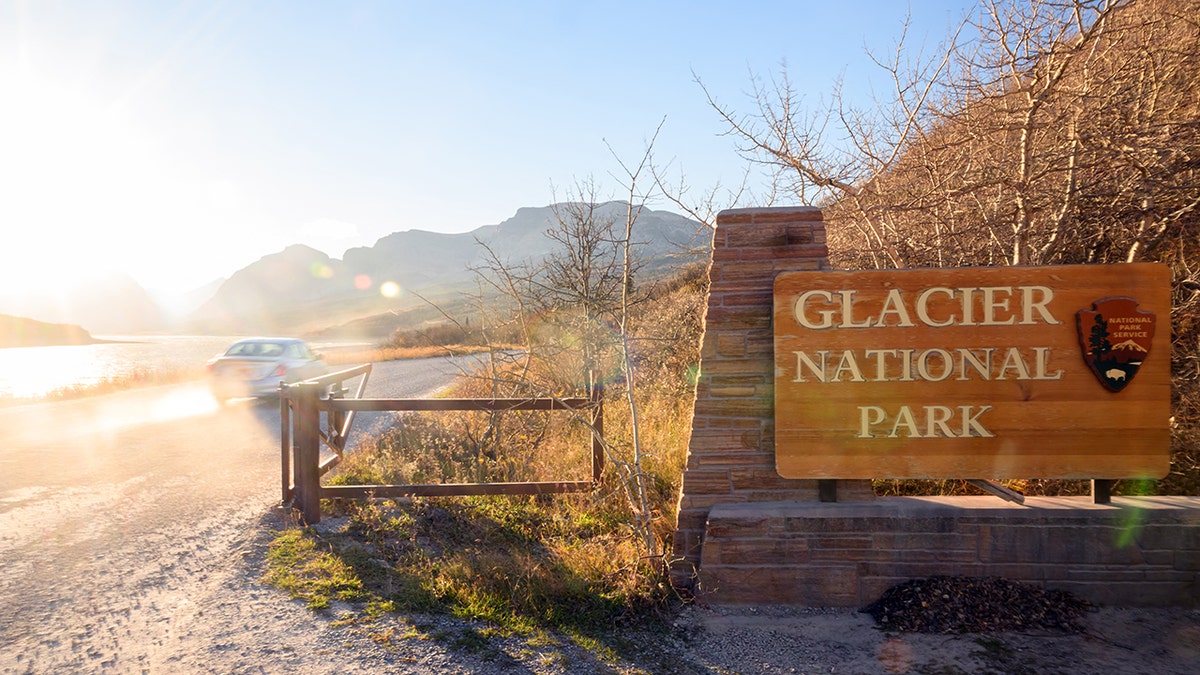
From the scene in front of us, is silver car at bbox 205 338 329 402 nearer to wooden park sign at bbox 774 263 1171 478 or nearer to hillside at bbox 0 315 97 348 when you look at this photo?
wooden park sign at bbox 774 263 1171 478

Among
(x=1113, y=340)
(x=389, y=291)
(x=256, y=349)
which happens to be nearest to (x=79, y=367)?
(x=389, y=291)

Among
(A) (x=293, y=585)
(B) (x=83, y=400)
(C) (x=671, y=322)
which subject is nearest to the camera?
(A) (x=293, y=585)

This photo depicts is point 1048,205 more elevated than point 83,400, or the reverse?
point 1048,205

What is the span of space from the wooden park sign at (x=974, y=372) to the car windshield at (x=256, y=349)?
11.8 m

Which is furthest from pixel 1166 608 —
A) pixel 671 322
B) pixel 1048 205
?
pixel 671 322

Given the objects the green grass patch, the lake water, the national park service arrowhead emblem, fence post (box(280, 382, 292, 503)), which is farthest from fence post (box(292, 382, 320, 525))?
the lake water

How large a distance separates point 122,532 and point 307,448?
163 centimetres

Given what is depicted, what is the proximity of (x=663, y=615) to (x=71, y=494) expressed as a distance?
19.7ft

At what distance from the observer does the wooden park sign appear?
12.4 feet

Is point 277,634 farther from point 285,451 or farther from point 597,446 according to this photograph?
point 597,446

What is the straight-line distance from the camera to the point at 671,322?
11352mm

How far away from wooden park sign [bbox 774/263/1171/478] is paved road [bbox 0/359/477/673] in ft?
10.8

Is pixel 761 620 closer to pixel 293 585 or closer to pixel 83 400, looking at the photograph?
pixel 293 585

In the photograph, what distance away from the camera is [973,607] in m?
3.62
